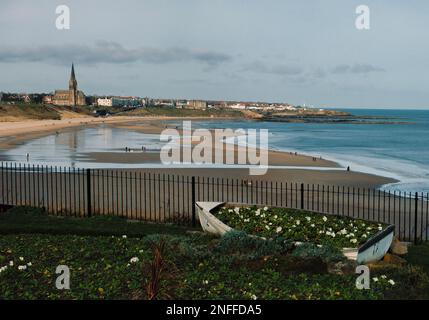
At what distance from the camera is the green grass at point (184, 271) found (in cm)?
805

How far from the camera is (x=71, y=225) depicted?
13.3m

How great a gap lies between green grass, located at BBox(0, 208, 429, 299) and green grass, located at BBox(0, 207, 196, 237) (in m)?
0.44

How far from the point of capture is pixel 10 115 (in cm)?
11012

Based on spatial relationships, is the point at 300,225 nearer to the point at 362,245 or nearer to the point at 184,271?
the point at 362,245

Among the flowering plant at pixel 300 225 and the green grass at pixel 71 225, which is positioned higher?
the flowering plant at pixel 300 225

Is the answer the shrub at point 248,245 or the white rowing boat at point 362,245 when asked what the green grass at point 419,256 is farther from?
the shrub at point 248,245

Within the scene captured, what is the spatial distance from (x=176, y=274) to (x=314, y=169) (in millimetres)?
24536

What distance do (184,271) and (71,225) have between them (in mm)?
5303

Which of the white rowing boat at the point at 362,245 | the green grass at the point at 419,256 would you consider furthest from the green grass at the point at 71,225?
the green grass at the point at 419,256

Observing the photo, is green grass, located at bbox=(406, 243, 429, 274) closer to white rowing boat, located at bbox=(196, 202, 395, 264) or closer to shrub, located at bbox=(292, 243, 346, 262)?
white rowing boat, located at bbox=(196, 202, 395, 264)

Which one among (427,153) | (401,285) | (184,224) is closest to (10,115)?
(427,153)

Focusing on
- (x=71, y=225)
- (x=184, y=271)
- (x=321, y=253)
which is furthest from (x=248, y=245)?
(x=71, y=225)

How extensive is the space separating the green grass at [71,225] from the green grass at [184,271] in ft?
1.45
